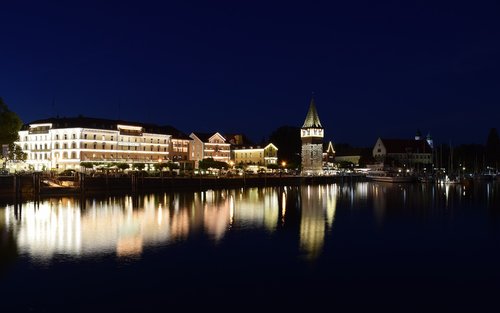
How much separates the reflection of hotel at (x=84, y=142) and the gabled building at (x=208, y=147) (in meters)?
10.1

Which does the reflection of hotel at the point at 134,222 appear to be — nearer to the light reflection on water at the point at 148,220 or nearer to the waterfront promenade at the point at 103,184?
the light reflection on water at the point at 148,220

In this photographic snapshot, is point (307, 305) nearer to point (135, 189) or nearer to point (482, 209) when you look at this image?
point (482, 209)

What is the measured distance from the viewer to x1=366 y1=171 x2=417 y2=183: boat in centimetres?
10147

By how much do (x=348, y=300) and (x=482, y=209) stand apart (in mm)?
33947

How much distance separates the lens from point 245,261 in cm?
2361

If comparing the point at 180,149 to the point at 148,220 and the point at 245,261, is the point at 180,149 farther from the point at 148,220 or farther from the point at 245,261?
the point at 245,261

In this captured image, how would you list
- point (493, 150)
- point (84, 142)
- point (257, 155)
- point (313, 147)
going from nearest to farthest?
point (84, 142), point (313, 147), point (257, 155), point (493, 150)

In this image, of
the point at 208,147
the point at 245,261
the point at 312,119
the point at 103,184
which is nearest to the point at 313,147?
the point at 312,119

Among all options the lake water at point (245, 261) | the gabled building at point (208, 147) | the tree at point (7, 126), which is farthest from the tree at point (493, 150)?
the tree at point (7, 126)

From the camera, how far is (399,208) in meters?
47.8

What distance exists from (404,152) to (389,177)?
32.9m

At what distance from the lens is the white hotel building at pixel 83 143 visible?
3295 inches

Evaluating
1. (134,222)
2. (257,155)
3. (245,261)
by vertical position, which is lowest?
(245,261)

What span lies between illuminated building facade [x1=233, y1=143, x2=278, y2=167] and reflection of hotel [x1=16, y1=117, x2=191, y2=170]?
26.5 m
